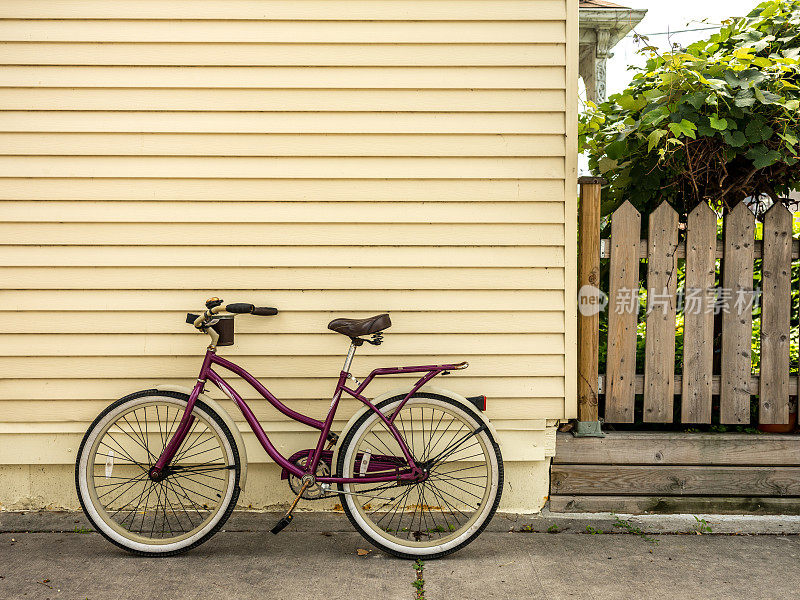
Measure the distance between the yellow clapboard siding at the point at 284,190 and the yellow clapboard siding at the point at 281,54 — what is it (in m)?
0.49

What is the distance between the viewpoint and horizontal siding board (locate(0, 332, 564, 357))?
136 inches

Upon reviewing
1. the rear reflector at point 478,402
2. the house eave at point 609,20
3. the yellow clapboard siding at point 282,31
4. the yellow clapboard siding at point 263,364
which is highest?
the house eave at point 609,20

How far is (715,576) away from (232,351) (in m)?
2.53

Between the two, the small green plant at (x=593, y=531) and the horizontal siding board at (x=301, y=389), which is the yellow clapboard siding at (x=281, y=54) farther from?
the small green plant at (x=593, y=531)

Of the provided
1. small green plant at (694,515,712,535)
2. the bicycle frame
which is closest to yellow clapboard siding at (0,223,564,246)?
the bicycle frame

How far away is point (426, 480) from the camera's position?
3129mm

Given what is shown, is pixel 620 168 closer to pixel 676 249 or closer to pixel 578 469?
pixel 676 249

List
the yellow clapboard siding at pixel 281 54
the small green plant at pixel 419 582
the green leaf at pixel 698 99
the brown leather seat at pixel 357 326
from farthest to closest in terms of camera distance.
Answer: the yellow clapboard siding at pixel 281 54
the green leaf at pixel 698 99
the brown leather seat at pixel 357 326
the small green plant at pixel 419 582

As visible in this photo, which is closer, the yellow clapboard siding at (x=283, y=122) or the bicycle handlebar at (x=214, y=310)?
the bicycle handlebar at (x=214, y=310)

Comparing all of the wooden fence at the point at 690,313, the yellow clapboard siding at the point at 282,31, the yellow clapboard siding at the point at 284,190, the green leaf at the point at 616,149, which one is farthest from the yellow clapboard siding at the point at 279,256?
the yellow clapboard siding at the point at 282,31

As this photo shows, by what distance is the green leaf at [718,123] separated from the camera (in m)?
3.20

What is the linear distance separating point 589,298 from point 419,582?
5.53 ft

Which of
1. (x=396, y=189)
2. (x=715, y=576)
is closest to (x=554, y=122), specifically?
(x=396, y=189)

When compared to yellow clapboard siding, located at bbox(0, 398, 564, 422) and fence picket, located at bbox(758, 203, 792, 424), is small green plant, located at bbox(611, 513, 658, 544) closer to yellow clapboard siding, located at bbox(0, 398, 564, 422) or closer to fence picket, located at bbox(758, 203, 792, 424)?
yellow clapboard siding, located at bbox(0, 398, 564, 422)
